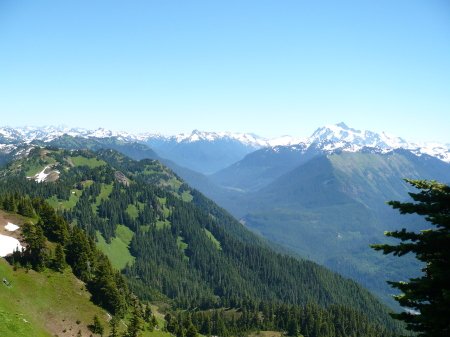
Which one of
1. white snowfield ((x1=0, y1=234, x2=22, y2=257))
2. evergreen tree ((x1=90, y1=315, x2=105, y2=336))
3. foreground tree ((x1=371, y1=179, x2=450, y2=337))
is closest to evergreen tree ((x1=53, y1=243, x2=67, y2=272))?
white snowfield ((x1=0, y1=234, x2=22, y2=257))

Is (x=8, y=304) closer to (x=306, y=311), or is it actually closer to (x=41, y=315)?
(x=41, y=315)

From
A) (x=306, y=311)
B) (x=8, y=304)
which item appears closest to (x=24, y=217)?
(x=8, y=304)

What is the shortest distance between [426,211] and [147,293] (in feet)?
545

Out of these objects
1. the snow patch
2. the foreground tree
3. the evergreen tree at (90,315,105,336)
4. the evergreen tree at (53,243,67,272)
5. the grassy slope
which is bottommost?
the evergreen tree at (90,315,105,336)

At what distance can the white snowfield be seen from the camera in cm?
7094

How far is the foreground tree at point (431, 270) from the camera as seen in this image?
64.3 ft

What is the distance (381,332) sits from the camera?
472 feet

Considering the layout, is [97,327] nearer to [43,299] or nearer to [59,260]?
[43,299]

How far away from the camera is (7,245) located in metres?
73.1

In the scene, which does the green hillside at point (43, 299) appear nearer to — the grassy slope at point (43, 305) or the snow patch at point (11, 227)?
the grassy slope at point (43, 305)

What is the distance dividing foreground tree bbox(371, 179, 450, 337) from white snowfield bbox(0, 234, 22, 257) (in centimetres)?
7979

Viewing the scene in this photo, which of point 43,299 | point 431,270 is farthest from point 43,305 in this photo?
point 431,270

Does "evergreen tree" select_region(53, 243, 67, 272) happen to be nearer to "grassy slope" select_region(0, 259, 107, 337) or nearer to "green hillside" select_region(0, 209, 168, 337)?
"green hillside" select_region(0, 209, 168, 337)

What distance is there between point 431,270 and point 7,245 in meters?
85.1
